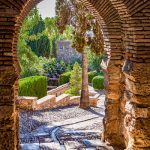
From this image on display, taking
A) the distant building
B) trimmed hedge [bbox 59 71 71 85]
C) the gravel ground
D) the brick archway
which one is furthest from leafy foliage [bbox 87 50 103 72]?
the brick archway

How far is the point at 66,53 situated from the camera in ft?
119

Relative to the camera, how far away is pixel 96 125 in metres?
12.2

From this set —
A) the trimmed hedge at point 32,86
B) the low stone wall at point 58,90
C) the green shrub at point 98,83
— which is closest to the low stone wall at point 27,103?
the trimmed hedge at point 32,86

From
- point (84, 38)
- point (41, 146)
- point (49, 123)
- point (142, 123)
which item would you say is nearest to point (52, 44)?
point (84, 38)

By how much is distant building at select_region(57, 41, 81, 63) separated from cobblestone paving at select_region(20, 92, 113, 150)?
19.2 m

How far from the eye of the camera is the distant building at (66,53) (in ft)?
117

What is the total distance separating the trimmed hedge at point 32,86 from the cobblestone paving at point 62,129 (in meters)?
1.68

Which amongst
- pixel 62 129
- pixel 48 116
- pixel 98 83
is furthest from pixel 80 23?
pixel 98 83

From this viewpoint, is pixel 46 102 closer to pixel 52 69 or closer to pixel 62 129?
pixel 62 129

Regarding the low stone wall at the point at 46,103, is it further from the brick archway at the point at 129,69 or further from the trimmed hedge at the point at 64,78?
the brick archway at the point at 129,69

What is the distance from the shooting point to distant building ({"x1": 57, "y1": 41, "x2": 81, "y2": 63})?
1405 inches

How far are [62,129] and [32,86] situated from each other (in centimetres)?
557

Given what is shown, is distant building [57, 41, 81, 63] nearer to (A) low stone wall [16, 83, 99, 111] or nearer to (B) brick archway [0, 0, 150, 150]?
(A) low stone wall [16, 83, 99, 111]

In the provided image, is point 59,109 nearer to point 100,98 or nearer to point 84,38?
point 84,38
